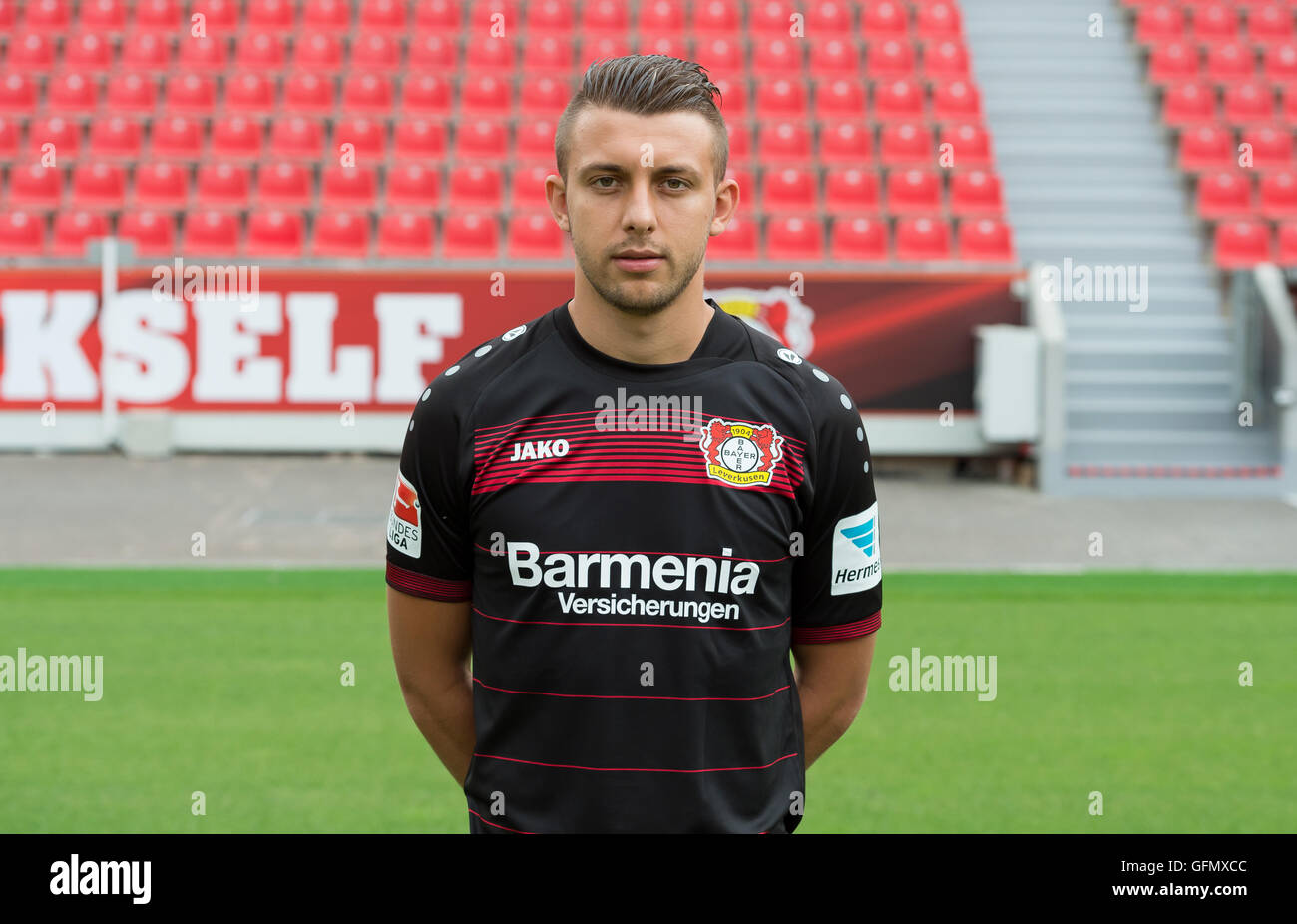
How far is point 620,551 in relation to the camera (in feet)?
7.40

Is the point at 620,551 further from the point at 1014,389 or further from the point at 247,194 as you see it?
the point at 247,194

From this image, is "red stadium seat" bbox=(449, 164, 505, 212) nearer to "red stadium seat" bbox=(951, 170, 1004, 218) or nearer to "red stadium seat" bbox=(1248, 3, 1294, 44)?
"red stadium seat" bbox=(951, 170, 1004, 218)

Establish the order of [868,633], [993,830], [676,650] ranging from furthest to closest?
[993,830] → [868,633] → [676,650]

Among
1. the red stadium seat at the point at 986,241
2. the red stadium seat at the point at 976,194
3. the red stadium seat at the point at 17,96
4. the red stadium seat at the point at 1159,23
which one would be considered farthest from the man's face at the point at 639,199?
the red stadium seat at the point at 1159,23

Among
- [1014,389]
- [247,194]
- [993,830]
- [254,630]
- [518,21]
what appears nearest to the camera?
[993,830]

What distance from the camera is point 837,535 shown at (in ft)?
8.02

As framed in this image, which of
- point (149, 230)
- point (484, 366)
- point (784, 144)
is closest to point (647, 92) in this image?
point (484, 366)

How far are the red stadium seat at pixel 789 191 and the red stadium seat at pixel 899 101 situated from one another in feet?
4.90

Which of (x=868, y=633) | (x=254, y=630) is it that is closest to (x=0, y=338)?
(x=254, y=630)

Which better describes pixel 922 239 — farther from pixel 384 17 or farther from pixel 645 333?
pixel 645 333

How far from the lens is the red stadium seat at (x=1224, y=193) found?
15.4 metres

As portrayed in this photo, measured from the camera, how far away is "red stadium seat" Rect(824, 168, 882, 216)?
579 inches

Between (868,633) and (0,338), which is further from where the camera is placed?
(0,338)
